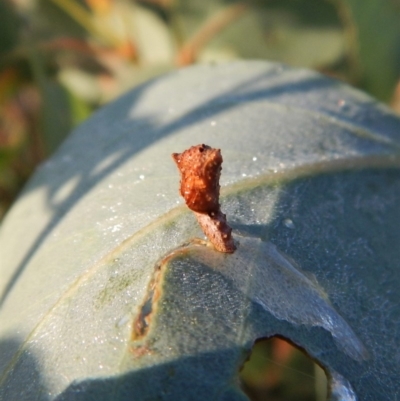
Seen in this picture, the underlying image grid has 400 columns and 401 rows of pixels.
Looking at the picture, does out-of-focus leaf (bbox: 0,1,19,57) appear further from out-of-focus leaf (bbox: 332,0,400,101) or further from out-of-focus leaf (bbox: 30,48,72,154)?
out-of-focus leaf (bbox: 332,0,400,101)

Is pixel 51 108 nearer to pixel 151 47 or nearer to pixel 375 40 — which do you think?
pixel 151 47

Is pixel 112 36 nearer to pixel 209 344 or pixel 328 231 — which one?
pixel 328 231

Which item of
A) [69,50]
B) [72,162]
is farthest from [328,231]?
[69,50]

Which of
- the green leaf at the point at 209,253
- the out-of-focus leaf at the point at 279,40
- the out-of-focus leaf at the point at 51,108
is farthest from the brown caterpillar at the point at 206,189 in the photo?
the out-of-focus leaf at the point at 279,40

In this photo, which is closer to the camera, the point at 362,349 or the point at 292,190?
the point at 362,349

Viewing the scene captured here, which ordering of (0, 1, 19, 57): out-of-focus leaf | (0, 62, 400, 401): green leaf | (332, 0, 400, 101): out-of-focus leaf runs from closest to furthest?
(0, 62, 400, 401): green leaf, (332, 0, 400, 101): out-of-focus leaf, (0, 1, 19, 57): out-of-focus leaf

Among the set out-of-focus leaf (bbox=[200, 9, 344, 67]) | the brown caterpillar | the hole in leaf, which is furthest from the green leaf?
the hole in leaf
